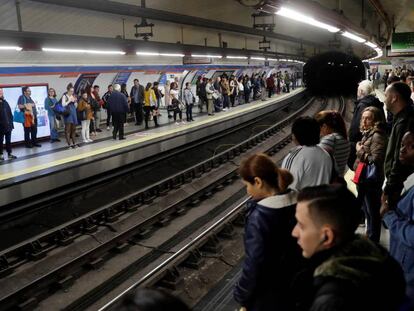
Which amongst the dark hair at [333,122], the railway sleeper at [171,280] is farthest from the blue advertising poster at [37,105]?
the dark hair at [333,122]

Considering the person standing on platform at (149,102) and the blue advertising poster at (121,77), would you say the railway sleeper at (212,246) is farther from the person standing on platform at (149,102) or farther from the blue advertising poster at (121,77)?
the blue advertising poster at (121,77)

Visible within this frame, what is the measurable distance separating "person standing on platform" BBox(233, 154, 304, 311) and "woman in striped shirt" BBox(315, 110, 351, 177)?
5.69 feet

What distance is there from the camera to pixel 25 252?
681 centimetres

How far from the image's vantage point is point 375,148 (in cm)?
402

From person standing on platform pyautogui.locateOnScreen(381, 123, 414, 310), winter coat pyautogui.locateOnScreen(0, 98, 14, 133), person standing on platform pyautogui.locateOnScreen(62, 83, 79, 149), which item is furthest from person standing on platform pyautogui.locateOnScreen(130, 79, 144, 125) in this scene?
person standing on platform pyautogui.locateOnScreen(381, 123, 414, 310)

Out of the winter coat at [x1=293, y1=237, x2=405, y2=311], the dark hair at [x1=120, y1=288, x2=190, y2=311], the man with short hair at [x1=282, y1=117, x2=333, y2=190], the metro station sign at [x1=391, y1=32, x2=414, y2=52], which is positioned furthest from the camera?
the metro station sign at [x1=391, y1=32, x2=414, y2=52]

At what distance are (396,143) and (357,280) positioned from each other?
2.52 m

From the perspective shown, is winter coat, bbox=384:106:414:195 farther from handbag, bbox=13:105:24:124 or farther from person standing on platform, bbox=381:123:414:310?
handbag, bbox=13:105:24:124

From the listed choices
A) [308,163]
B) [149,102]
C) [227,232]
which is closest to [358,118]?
[308,163]

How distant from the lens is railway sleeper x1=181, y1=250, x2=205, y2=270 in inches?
241

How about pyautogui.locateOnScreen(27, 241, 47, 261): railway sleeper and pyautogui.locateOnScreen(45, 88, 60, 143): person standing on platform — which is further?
pyautogui.locateOnScreen(45, 88, 60, 143): person standing on platform

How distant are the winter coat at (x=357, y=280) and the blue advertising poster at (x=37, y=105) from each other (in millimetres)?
12246

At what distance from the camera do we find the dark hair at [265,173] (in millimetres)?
2426

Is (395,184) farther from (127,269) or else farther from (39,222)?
(39,222)
